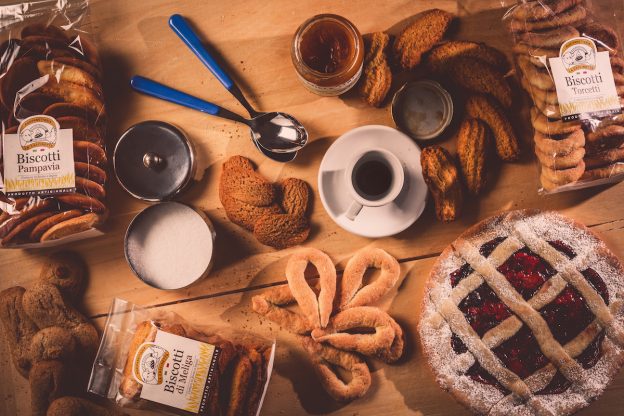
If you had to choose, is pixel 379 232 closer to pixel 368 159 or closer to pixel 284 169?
pixel 368 159

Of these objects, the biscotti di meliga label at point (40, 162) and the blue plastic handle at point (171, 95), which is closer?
the biscotti di meliga label at point (40, 162)

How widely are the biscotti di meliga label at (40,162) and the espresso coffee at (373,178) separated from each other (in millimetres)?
826

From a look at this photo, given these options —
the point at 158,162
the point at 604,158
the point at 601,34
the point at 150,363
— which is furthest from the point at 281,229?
the point at 601,34

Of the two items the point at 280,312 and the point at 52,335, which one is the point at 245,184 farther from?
the point at 52,335

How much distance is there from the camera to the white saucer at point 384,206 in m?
1.47

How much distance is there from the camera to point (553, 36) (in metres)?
1.37

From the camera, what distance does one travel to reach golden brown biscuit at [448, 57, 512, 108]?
1447 millimetres

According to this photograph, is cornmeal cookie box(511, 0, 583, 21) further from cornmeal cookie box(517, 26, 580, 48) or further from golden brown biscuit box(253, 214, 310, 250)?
golden brown biscuit box(253, 214, 310, 250)

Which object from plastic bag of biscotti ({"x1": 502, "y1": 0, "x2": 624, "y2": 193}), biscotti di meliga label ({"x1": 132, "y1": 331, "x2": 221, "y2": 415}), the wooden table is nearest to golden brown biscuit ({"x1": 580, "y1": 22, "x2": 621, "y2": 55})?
plastic bag of biscotti ({"x1": 502, "y1": 0, "x2": 624, "y2": 193})

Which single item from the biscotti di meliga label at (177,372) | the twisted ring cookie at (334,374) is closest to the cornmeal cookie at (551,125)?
the twisted ring cookie at (334,374)

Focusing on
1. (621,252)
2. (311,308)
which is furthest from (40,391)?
(621,252)

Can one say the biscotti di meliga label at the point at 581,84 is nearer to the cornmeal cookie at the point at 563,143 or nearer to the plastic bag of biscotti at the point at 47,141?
the cornmeal cookie at the point at 563,143

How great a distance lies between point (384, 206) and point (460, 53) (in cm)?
Result: 51

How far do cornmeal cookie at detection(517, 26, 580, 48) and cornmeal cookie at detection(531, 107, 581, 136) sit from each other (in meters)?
0.18
